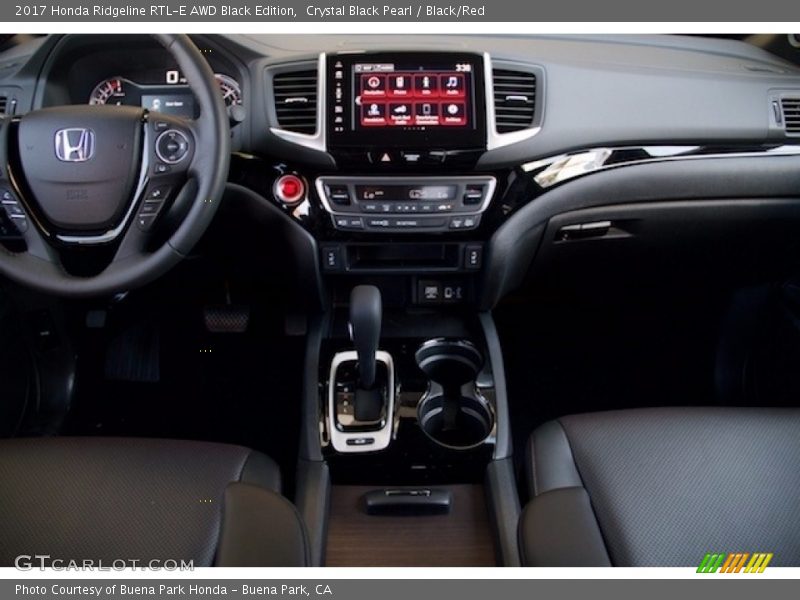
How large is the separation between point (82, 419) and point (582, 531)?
1.34m

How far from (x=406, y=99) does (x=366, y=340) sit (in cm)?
47

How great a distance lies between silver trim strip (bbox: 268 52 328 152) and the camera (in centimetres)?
123

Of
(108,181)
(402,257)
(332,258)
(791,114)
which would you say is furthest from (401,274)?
(791,114)

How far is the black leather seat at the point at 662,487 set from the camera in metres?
0.91

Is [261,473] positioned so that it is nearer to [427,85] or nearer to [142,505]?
[142,505]

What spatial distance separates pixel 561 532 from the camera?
0.92m

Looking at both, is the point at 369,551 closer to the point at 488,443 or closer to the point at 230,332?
the point at 488,443


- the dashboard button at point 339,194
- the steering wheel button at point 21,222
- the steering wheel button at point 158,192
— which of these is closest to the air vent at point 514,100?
the dashboard button at point 339,194

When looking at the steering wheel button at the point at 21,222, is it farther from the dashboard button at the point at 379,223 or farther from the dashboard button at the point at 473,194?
the dashboard button at the point at 473,194

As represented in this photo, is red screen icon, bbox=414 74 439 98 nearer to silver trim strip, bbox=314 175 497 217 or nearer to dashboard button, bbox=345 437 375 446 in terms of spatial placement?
silver trim strip, bbox=314 175 497 217

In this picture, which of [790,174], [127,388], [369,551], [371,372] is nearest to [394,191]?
[371,372]

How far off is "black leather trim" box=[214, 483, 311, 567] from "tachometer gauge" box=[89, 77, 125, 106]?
84 cm

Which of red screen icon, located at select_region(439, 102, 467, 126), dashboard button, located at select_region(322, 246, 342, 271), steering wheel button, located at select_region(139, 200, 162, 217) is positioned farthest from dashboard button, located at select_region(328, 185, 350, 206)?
steering wheel button, located at select_region(139, 200, 162, 217)

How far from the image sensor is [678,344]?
1.91 m
